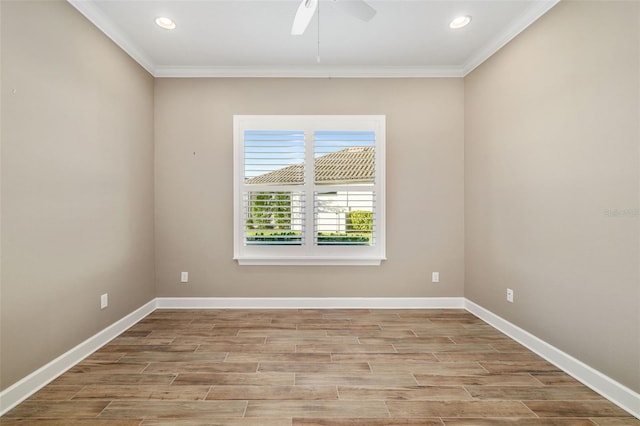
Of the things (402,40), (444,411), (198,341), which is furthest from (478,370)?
(402,40)

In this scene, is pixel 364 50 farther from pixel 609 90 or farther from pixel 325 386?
pixel 325 386

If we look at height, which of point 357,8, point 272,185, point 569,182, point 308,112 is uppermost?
point 357,8

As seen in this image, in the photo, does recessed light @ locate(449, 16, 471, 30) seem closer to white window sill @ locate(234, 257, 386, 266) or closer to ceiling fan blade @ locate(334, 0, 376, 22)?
ceiling fan blade @ locate(334, 0, 376, 22)

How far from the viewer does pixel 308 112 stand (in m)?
3.58

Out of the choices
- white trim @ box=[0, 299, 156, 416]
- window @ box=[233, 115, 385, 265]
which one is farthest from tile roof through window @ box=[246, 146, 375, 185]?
white trim @ box=[0, 299, 156, 416]

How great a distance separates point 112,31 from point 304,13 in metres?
1.96

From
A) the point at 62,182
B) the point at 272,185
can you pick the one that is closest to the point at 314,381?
the point at 272,185

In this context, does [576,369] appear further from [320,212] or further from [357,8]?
[357,8]

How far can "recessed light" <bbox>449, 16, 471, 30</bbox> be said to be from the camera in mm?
2656

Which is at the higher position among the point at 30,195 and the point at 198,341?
the point at 30,195

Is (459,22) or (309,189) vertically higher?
(459,22)

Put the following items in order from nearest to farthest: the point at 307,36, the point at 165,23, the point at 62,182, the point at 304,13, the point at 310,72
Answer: the point at 304,13 < the point at 62,182 < the point at 165,23 < the point at 307,36 < the point at 310,72

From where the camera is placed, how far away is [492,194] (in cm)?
311

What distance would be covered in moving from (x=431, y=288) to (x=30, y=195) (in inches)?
148
